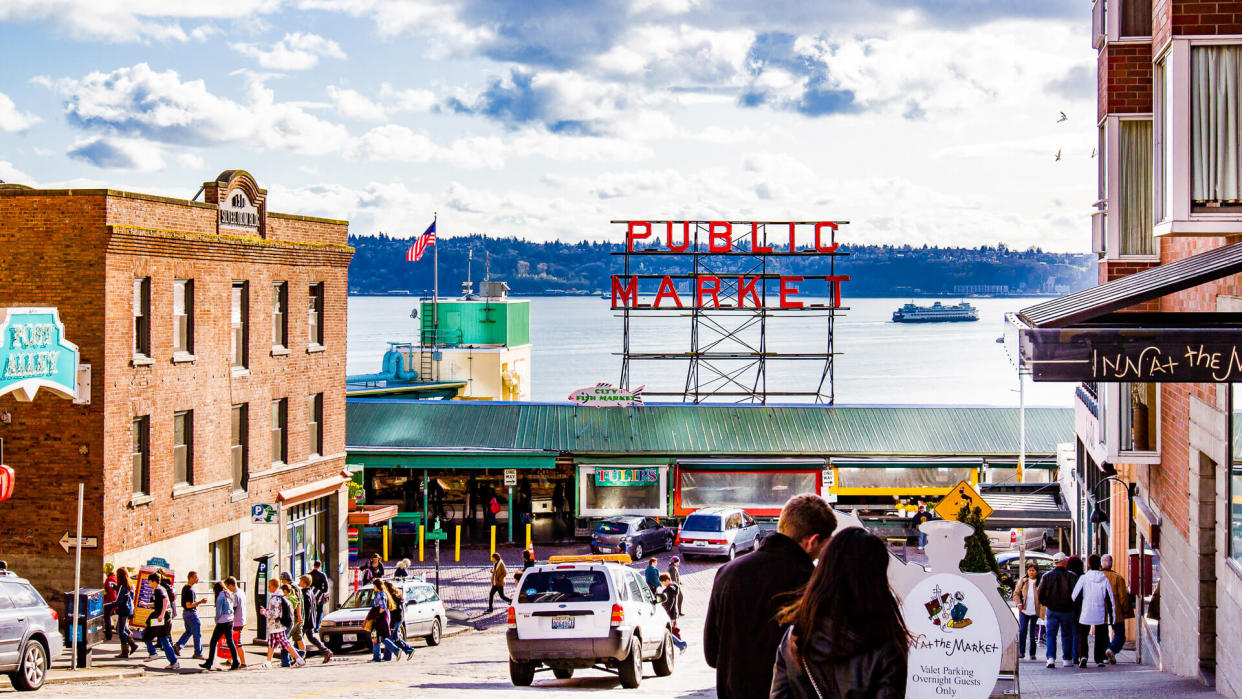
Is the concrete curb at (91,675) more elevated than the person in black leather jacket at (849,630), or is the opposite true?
the person in black leather jacket at (849,630)

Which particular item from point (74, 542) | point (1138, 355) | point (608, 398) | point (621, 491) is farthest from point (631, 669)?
point (608, 398)

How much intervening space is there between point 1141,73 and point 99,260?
1830 cm

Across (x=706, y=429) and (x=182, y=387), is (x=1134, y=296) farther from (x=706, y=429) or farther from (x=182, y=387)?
(x=706, y=429)

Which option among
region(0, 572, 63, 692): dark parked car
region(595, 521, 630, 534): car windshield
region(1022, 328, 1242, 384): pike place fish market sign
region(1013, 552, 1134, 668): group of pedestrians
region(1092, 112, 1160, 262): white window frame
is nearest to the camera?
region(1022, 328, 1242, 384): pike place fish market sign

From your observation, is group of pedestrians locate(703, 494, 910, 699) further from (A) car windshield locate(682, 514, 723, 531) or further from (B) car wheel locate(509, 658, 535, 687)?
(A) car windshield locate(682, 514, 723, 531)

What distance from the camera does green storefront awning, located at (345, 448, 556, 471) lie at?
42.2 metres

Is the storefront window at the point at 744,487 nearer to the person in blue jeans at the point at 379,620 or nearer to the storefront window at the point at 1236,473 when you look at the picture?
the person in blue jeans at the point at 379,620

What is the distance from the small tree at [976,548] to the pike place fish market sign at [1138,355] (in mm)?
9718

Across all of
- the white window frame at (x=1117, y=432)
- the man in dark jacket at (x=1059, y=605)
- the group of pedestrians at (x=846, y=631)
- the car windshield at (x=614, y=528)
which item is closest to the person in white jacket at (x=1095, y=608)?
the man in dark jacket at (x=1059, y=605)

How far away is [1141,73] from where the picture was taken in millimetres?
20922

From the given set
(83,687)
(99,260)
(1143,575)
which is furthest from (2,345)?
(1143,575)

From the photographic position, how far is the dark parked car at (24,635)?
56.2 ft

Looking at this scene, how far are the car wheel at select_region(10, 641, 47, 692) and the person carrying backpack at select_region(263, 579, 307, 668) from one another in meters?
5.00

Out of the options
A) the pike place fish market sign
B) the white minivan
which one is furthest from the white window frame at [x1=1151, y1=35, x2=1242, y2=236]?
the white minivan
